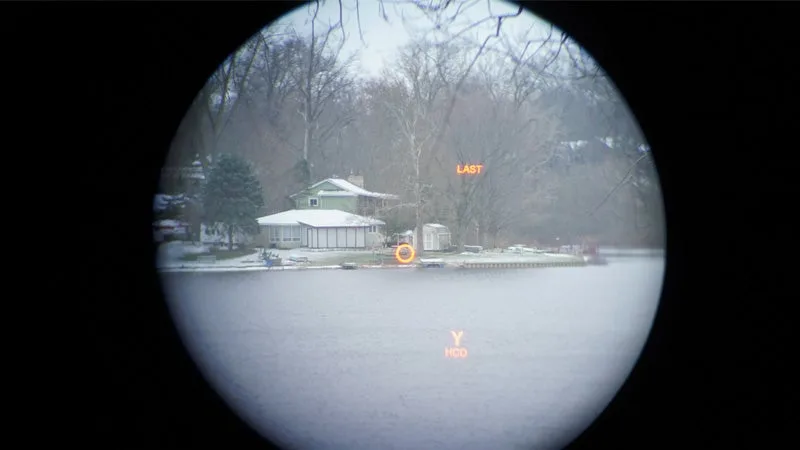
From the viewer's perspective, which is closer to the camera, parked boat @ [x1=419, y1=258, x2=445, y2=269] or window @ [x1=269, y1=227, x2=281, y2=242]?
window @ [x1=269, y1=227, x2=281, y2=242]

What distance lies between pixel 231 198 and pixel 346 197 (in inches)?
28.5

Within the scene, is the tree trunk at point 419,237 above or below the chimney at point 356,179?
below

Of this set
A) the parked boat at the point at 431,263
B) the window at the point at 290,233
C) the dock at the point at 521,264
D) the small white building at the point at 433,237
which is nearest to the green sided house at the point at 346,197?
the window at the point at 290,233

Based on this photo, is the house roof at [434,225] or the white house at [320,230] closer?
the white house at [320,230]

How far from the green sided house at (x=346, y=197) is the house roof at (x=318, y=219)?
27 mm

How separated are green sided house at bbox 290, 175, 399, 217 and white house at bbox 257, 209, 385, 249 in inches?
1.5

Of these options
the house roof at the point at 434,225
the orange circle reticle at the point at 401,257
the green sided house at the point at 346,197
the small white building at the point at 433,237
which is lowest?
the orange circle reticle at the point at 401,257

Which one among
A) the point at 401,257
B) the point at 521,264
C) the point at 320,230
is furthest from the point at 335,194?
the point at 521,264

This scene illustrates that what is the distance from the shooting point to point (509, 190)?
4.29 metres

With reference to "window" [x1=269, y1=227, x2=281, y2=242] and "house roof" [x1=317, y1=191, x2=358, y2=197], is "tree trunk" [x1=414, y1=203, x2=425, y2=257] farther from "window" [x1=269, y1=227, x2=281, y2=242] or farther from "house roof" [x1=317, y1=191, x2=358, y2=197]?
"window" [x1=269, y1=227, x2=281, y2=242]

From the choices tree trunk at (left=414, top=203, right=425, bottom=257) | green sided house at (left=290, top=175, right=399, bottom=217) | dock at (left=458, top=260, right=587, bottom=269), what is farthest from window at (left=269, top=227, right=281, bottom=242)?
dock at (left=458, top=260, right=587, bottom=269)

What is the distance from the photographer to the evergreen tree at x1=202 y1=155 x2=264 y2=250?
3.92m

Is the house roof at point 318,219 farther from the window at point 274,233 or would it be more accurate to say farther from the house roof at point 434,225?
the house roof at point 434,225

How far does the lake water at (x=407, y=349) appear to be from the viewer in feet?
12.6
